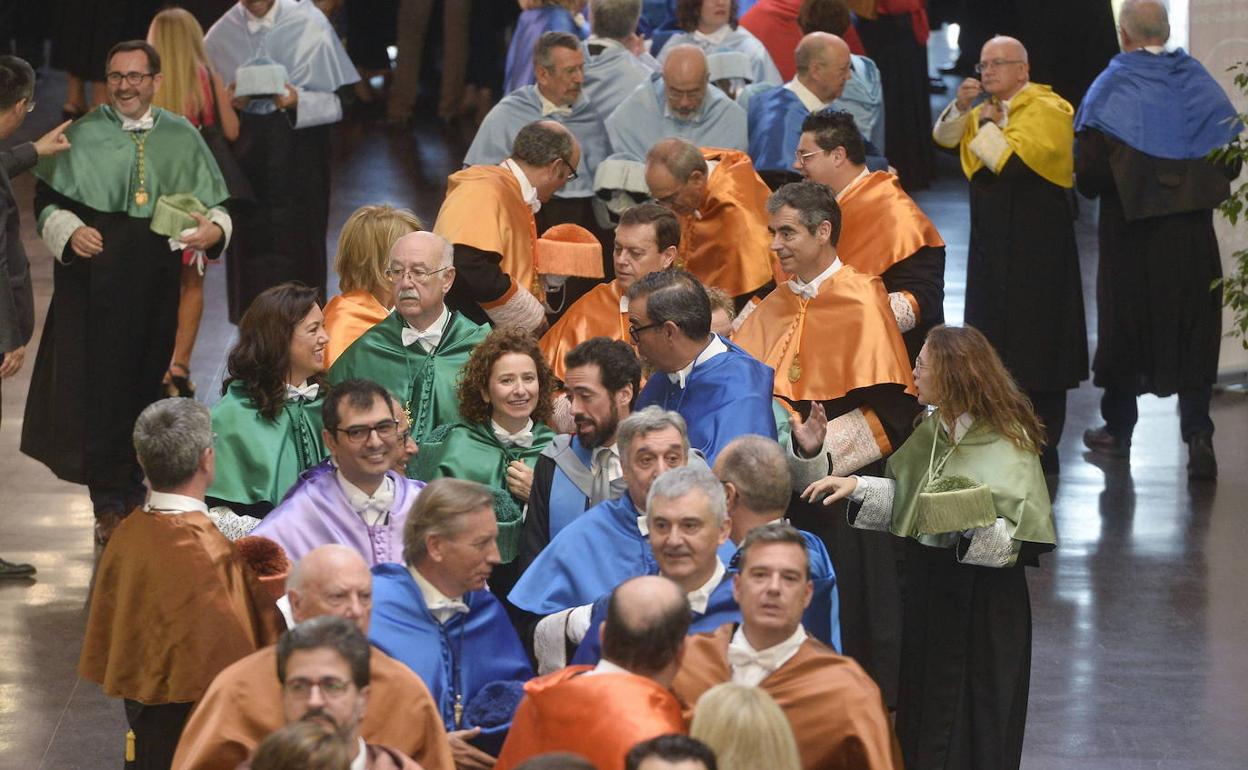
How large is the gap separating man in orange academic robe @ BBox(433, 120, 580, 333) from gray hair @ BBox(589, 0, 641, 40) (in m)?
2.25

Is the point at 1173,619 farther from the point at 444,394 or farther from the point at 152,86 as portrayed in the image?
the point at 152,86

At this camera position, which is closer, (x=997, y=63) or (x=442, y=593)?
(x=442, y=593)

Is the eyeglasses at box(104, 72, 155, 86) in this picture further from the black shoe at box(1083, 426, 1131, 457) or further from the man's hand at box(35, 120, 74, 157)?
the black shoe at box(1083, 426, 1131, 457)

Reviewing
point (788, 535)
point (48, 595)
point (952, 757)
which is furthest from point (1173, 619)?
point (48, 595)

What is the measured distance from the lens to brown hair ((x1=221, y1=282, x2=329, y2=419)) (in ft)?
20.6

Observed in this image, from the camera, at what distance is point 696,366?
632 cm

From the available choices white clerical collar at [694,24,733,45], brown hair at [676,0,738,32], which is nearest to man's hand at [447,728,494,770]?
white clerical collar at [694,24,733,45]

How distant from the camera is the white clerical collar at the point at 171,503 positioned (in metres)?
5.23

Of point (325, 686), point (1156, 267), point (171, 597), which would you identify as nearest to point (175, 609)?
point (171, 597)

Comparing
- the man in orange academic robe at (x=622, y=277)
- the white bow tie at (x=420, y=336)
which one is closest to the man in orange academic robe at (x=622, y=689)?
the white bow tie at (x=420, y=336)

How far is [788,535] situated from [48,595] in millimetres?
4284

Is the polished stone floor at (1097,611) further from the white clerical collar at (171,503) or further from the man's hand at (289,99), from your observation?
the white clerical collar at (171,503)

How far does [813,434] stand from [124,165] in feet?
12.0

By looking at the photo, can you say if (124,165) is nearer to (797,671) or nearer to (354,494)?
(354,494)
